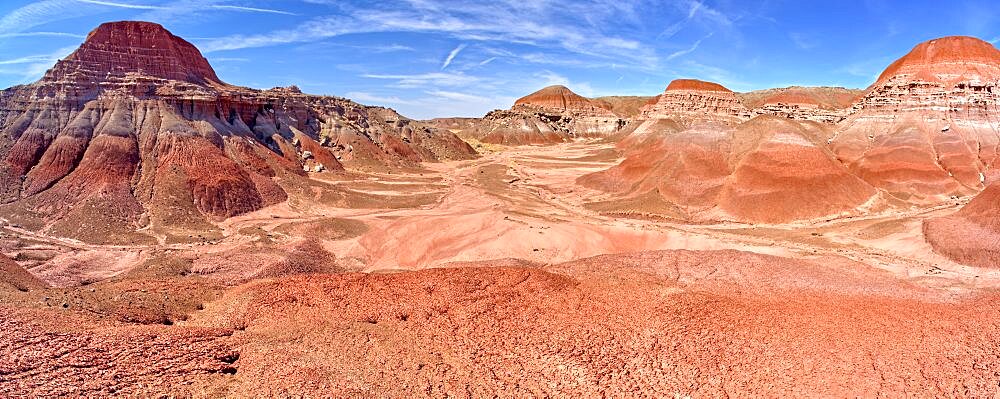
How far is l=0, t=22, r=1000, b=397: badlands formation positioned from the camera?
1078cm

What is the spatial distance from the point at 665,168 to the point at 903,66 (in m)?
33.3

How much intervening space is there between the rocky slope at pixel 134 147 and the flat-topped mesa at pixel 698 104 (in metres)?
53.1

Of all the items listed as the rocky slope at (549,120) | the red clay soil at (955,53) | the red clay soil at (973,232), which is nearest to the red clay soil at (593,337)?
the red clay soil at (973,232)

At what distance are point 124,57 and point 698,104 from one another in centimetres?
7296

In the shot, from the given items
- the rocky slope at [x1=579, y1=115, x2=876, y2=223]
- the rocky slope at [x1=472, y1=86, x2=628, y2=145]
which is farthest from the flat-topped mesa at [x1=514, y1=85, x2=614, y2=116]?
the rocky slope at [x1=579, y1=115, x2=876, y2=223]

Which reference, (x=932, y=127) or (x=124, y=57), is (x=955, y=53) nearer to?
(x=932, y=127)

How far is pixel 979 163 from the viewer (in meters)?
43.2

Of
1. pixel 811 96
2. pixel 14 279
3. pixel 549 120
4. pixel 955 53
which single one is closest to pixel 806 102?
pixel 811 96

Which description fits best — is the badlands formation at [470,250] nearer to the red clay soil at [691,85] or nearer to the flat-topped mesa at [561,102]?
the red clay soil at [691,85]

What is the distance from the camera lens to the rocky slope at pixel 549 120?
362 ft

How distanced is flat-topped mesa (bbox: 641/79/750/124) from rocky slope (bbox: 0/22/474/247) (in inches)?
2089

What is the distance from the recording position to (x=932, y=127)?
4662cm

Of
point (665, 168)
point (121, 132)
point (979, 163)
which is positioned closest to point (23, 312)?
point (121, 132)

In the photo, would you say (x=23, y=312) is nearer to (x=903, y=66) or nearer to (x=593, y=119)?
(x=903, y=66)
